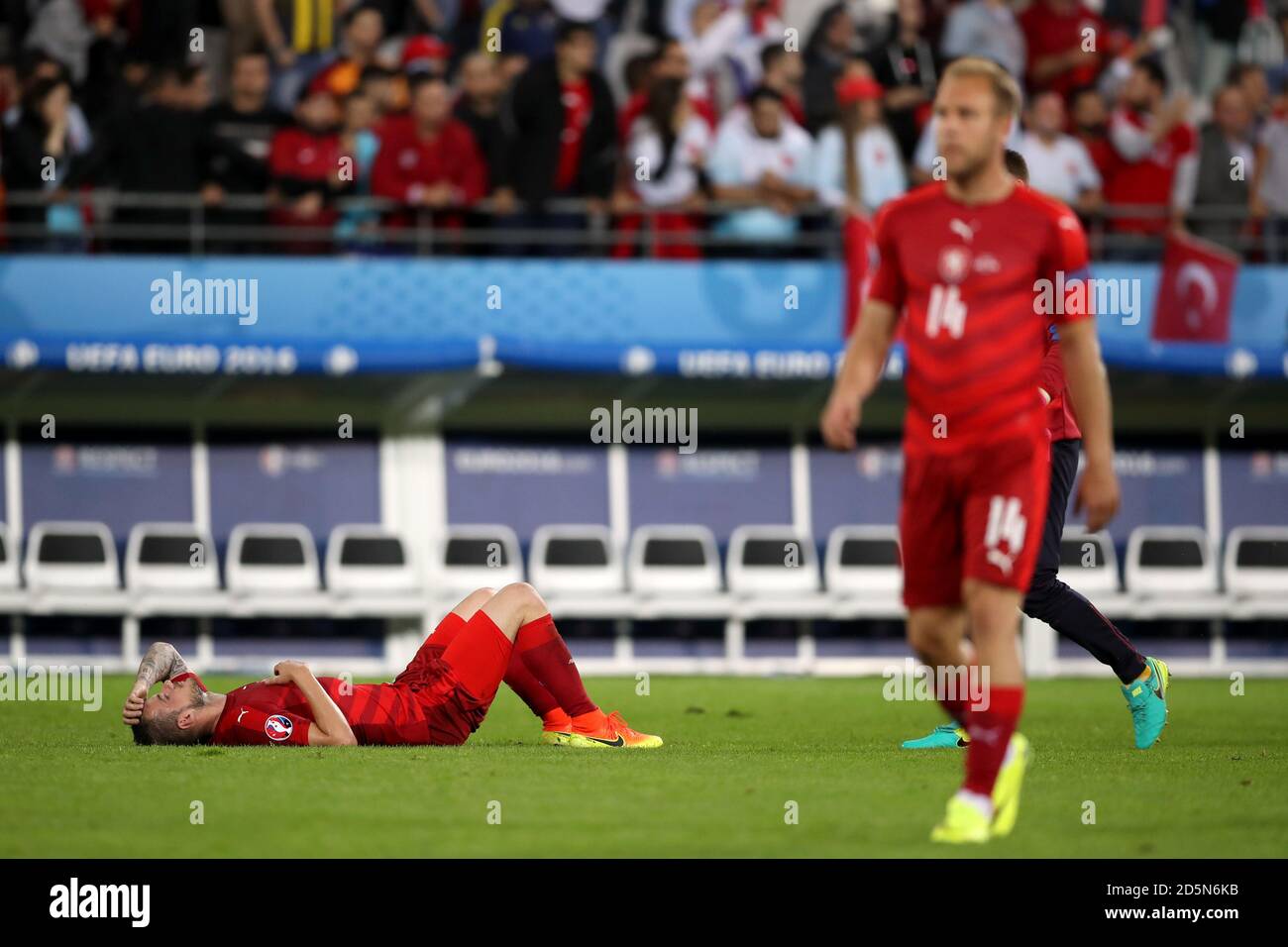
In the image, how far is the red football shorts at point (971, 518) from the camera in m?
6.46

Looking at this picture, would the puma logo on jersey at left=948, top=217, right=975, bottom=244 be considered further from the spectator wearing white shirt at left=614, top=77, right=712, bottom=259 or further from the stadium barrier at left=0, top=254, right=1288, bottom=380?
the spectator wearing white shirt at left=614, top=77, right=712, bottom=259

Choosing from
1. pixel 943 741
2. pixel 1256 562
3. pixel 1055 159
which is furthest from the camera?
pixel 1055 159

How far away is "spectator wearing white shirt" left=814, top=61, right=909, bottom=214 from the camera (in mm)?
18156

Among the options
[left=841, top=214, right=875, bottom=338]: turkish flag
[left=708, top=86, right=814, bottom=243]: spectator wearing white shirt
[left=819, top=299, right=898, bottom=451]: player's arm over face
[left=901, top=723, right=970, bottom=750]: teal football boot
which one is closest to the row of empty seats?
[left=841, top=214, right=875, bottom=338]: turkish flag

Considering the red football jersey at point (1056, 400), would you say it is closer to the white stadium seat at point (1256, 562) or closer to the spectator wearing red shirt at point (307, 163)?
the white stadium seat at point (1256, 562)

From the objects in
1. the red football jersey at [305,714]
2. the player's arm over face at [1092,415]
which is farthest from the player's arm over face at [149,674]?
the player's arm over face at [1092,415]

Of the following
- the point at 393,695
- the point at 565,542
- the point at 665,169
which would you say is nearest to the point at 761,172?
the point at 665,169

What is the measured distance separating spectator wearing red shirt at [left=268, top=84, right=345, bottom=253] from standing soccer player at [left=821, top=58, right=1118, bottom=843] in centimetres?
1135

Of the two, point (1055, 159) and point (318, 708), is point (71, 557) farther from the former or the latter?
point (1055, 159)

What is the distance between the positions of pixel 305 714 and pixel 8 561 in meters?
9.31

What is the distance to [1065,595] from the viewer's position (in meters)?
9.52

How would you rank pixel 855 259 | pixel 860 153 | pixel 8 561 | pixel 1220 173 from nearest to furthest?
pixel 8 561 → pixel 855 259 → pixel 860 153 → pixel 1220 173

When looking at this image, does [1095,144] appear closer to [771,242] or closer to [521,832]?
[771,242]
